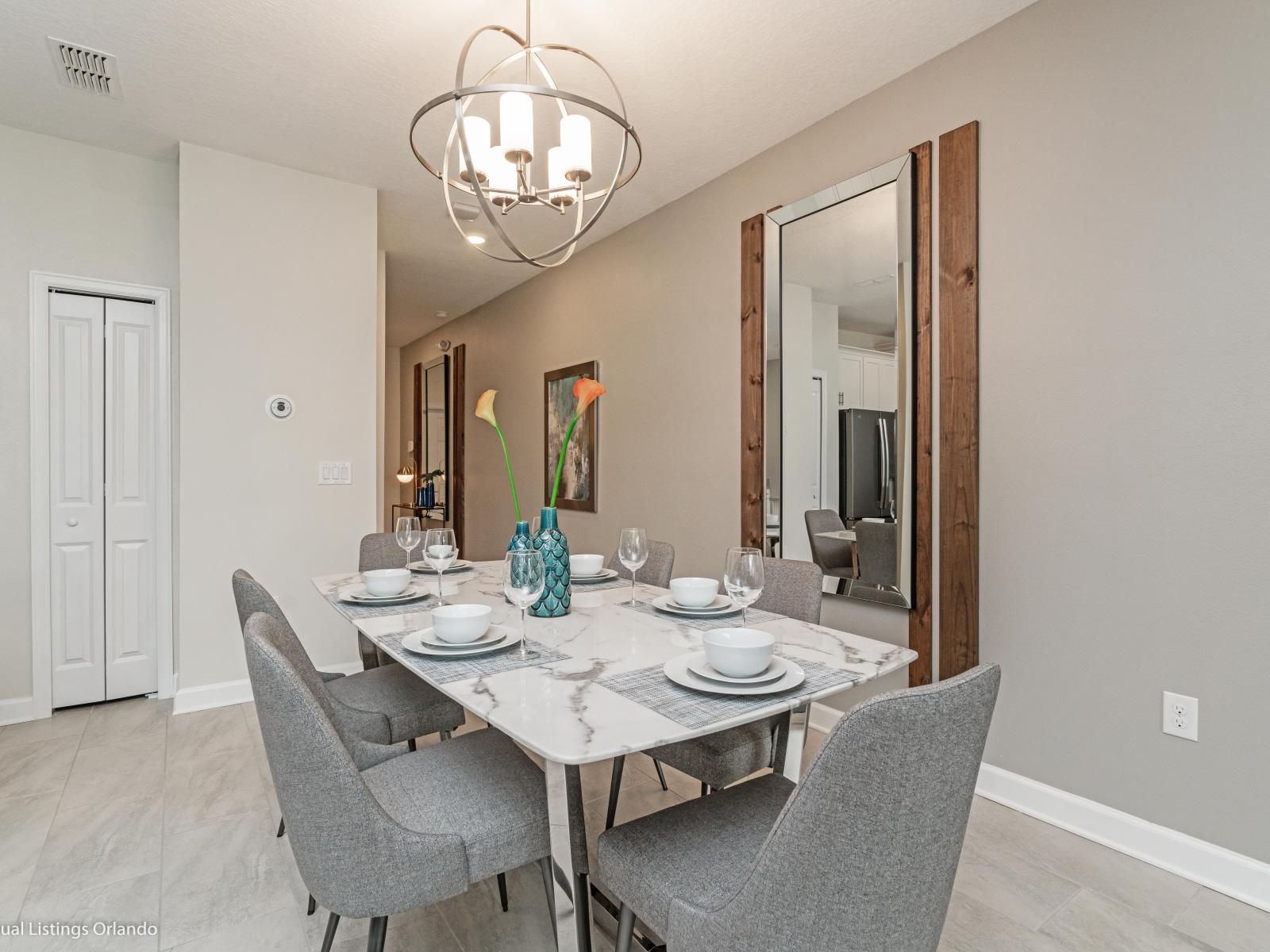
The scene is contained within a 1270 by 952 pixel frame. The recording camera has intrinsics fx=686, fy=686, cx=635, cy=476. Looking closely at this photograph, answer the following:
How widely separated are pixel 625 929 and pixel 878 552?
6.10 feet

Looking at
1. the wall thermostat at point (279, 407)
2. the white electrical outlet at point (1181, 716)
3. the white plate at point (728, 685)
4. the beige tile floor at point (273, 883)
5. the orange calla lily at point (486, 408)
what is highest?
the wall thermostat at point (279, 407)

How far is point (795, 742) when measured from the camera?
158 centimetres

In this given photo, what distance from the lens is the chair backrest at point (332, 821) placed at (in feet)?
3.36

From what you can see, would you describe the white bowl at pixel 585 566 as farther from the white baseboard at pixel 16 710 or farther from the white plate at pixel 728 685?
the white baseboard at pixel 16 710

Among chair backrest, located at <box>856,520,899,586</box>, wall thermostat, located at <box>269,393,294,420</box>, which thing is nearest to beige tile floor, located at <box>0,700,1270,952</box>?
chair backrest, located at <box>856,520,899,586</box>

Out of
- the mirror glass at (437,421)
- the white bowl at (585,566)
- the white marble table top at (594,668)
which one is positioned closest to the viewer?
the white marble table top at (594,668)

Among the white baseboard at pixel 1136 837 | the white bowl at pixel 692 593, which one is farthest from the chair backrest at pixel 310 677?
the white baseboard at pixel 1136 837

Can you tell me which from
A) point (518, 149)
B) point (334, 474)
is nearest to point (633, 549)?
point (518, 149)

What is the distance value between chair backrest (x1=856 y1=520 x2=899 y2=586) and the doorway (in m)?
3.25

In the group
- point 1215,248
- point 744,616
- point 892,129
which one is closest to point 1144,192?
point 1215,248

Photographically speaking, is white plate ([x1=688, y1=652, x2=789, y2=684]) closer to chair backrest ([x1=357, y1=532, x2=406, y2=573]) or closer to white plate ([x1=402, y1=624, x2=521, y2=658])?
white plate ([x1=402, y1=624, x2=521, y2=658])

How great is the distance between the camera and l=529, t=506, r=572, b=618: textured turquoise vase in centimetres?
176

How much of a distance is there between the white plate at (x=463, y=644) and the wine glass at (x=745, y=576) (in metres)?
0.51

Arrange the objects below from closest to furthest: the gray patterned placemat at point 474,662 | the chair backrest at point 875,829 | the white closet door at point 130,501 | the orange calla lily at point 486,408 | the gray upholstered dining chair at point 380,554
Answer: the chair backrest at point 875,829
the gray patterned placemat at point 474,662
the orange calla lily at point 486,408
the gray upholstered dining chair at point 380,554
the white closet door at point 130,501
